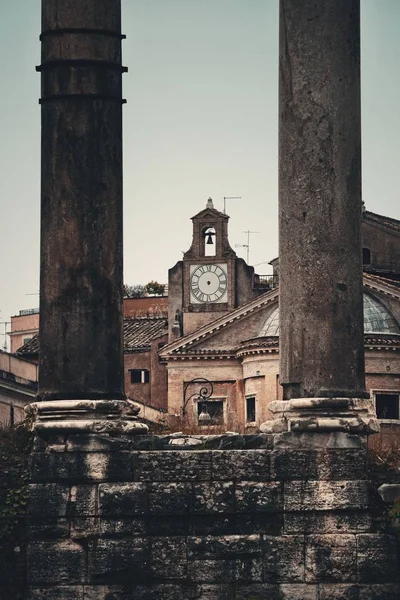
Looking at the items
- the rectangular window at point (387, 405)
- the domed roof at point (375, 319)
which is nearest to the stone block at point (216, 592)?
the rectangular window at point (387, 405)

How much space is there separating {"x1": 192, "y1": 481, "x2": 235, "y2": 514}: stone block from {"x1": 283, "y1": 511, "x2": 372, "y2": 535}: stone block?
64 centimetres

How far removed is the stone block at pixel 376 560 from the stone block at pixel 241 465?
3.75 feet

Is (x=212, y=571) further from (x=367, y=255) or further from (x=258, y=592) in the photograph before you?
(x=367, y=255)

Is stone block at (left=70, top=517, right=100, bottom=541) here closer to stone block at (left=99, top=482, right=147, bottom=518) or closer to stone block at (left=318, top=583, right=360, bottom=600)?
stone block at (left=99, top=482, right=147, bottom=518)

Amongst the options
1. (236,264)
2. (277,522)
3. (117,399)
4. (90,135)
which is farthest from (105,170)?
(236,264)

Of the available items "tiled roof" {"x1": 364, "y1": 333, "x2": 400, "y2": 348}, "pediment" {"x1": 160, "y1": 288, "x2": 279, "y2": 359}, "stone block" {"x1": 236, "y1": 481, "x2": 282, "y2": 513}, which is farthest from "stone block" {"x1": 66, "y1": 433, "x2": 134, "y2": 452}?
"pediment" {"x1": 160, "y1": 288, "x2": 279, "y2": 359}

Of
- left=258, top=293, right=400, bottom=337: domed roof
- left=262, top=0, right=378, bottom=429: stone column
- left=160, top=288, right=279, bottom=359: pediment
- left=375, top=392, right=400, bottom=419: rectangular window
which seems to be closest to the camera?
left=262, top=0, right=378, bottom=429: stone column

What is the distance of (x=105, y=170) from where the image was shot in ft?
71.7

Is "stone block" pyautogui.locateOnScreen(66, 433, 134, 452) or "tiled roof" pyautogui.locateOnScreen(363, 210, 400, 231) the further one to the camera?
"tiled roof" pyautogui.locateOnScreen(363, 210, 400, 231)

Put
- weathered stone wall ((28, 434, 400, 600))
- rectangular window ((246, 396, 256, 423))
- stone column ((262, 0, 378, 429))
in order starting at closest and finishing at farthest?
weathered stone wall ((28, 434, 400, 600)), stone column ((262, 0, 378, 429)), rectangular window ((246, 396, 256, 423))

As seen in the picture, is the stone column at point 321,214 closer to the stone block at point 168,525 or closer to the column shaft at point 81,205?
the stone block at point 168,525

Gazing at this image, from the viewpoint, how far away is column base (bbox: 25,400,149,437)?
2145 centimetres

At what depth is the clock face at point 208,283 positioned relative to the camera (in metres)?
84.4

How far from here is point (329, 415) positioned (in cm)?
2153
